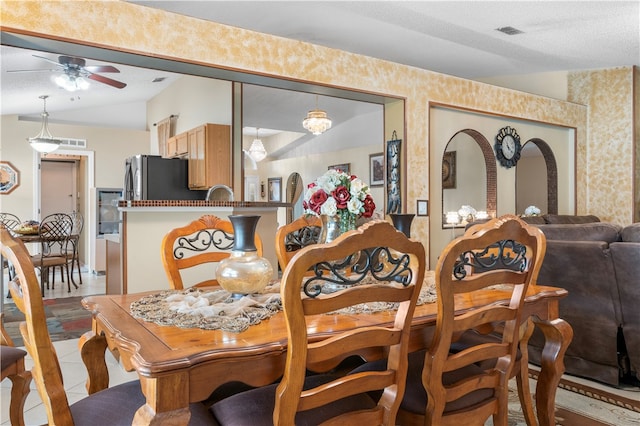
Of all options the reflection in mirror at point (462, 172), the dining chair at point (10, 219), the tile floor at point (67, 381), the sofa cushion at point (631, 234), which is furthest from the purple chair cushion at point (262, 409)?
the dining chair at point (10, 219)

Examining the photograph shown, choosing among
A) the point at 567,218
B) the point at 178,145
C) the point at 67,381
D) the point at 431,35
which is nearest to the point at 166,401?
the point at 67,381

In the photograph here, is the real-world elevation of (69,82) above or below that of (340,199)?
above

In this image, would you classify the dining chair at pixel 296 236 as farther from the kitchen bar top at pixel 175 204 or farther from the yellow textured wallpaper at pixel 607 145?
the yellow textured wallpaper at pixel 607 145

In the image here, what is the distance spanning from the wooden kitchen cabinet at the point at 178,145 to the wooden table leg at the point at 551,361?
5704mm

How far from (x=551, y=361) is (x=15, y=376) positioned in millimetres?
2177

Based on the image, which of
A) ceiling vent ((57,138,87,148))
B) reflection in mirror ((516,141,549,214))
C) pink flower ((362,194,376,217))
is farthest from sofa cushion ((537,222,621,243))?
ceiling vent ((57,138,87,148))

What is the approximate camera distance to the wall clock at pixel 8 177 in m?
8.02

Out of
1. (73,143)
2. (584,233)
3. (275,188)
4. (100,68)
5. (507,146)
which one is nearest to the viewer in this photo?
(584,233)

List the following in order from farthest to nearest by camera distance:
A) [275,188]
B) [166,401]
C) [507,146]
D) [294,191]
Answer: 1. [275,188]
2. [294,191]
3. [507,146]
4. [166,401]

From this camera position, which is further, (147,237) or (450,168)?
(450,168)

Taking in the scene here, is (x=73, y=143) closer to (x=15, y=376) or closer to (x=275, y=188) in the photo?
(x=275, y=188)

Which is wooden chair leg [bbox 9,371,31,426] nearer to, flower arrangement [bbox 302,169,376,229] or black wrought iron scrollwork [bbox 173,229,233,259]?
black wrought iron scrollwork [bbox 173,229,233,259]

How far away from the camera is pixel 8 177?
808 centimetres

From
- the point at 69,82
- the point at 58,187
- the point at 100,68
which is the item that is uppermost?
the point at 100,68
